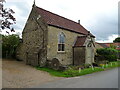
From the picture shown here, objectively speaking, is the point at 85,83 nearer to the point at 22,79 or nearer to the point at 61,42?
the point at 22,79

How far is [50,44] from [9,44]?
1080 centimetres

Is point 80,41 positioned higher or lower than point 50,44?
higher

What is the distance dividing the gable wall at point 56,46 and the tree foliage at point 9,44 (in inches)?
363

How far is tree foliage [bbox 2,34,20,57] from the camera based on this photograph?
2433 centimetres

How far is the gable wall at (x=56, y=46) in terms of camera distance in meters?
18.6

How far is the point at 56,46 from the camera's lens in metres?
19.7

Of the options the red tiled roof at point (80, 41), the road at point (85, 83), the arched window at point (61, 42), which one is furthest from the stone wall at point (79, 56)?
the road at point (85, 83)

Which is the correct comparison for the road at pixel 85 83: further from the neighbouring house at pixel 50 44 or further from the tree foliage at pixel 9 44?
the tree foliage at pixel 9 44

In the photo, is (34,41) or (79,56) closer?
(34,41)

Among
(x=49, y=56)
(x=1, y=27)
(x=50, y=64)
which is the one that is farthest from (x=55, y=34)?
(x=1, y=27)

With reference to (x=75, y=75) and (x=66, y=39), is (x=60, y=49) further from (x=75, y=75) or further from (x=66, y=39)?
(x=75, y=75)

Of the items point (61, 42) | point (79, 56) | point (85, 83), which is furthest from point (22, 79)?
point (79, 56)

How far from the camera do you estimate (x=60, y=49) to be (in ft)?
68.1

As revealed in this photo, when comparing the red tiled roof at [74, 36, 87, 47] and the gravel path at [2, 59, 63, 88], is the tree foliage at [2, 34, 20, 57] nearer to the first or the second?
the gravel path at [2, 59, 63, 88]
